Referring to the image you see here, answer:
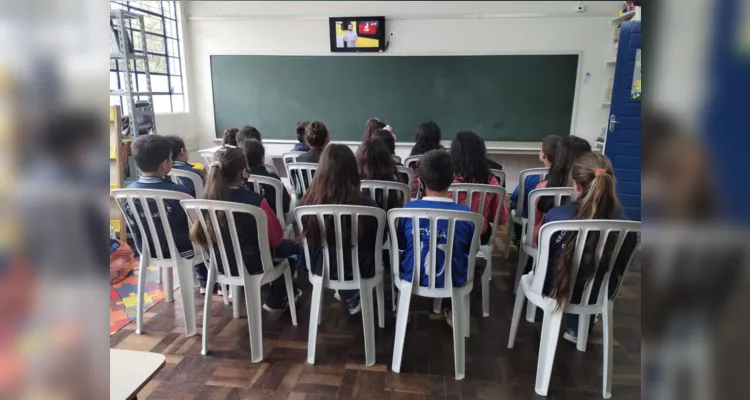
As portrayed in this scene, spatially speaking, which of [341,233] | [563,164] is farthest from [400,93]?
[341,233]

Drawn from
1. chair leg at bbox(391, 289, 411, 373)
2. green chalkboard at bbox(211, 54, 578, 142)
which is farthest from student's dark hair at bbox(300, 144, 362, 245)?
green chalkboard at bbox(211, 54, 578, 142)

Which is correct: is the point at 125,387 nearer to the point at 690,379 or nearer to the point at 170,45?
the point at 690,379

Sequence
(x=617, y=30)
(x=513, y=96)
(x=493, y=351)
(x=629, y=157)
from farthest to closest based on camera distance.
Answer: (x=513, y=96), (x=617, y=30), (x=629, y=157), (x=493, y=351)

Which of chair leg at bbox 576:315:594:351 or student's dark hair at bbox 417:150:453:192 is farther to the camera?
chair leg at bbox 576:315:594:351

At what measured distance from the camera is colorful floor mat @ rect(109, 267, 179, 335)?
2617 millimetres

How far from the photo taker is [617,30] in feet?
16.6

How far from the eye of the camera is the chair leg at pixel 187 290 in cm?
238

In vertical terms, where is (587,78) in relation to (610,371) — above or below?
above

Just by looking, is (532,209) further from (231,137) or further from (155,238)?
(231,137)

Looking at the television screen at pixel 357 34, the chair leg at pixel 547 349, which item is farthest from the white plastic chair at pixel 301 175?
the television screen at pixel 357 34

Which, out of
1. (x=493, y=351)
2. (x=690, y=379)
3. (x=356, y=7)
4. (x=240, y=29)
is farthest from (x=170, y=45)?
(x=690, y=379)

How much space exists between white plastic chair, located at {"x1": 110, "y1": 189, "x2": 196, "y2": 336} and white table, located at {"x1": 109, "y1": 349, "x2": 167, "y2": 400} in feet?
3.82

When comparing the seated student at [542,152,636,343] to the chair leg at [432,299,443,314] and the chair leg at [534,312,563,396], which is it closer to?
the chair leg at [534,312,563,396]

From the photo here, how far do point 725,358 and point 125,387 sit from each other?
3.82 ft
